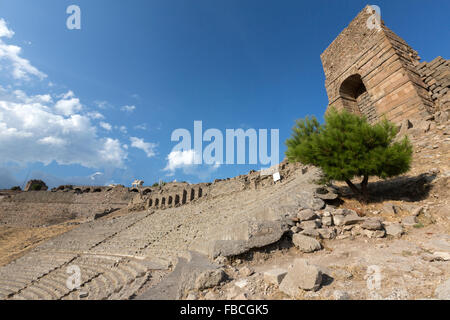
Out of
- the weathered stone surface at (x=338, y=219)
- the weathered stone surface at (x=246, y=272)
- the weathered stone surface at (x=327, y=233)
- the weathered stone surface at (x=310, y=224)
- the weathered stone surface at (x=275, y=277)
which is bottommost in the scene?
the weathered stone surface at (x=246, y=272)

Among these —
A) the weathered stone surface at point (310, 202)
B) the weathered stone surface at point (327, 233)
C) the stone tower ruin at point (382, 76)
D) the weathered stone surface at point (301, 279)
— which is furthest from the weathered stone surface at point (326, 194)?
the stone tower ruin at point (382, 76)

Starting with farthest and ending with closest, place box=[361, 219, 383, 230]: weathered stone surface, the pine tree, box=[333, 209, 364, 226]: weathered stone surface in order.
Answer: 1. the pine tree
2. box=[333, 209, 364, 226]: weathered stone surface
3. box=[361, 219, 383, 230]: weathered stone surface

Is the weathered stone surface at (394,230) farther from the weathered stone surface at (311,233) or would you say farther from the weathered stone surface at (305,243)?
the weathered stone surface at (305,243)

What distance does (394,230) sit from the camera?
4.66 m

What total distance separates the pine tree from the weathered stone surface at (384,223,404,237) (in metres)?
1.95

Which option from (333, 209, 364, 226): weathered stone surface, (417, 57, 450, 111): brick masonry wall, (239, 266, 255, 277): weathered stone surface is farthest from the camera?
(417, 57, 450, 111): brick masonry wall

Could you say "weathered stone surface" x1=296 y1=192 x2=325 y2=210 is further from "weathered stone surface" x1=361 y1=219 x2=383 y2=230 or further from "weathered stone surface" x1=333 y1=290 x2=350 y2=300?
"weathered stone surface" x1=333 y1=290 x2=350 y2=300

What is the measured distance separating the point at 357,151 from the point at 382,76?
869 cm

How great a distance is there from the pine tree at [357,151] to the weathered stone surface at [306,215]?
69.1 inches

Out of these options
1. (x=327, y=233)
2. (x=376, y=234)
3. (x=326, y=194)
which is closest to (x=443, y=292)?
(x=376, y=234)

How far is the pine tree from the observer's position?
6262mm

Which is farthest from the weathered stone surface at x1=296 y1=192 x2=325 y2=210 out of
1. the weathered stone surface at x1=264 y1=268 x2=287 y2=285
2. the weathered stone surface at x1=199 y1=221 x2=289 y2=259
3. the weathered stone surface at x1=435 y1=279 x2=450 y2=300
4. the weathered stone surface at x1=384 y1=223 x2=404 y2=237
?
the weathered stone surface at x1=435 y1=279 x2=450 y2=300

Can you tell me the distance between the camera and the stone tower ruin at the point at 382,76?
10.2 m
